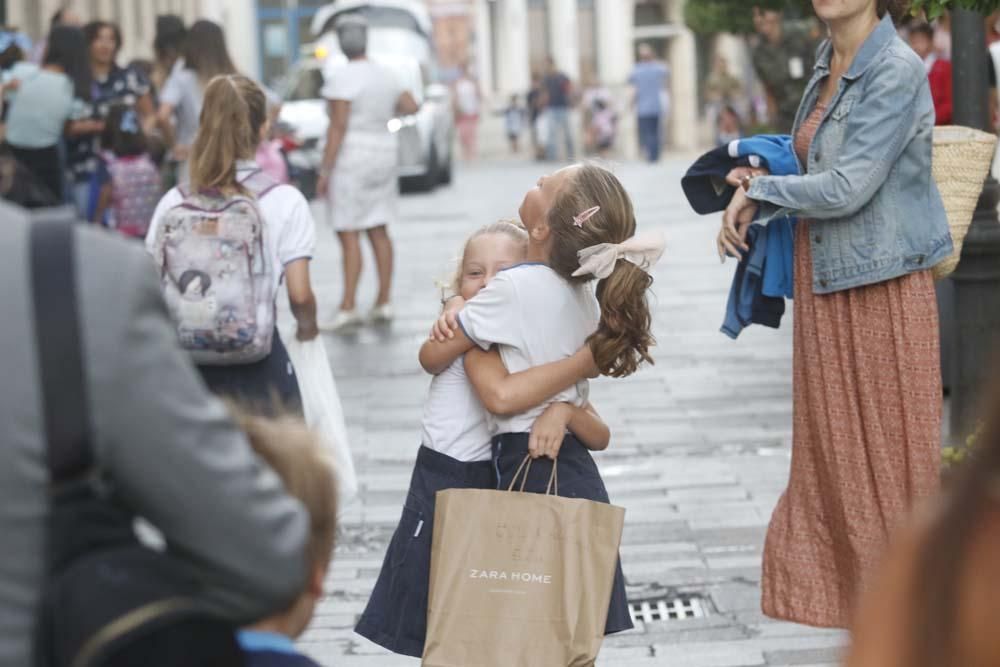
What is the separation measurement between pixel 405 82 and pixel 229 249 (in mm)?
18254

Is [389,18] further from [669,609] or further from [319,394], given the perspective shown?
[669,609]

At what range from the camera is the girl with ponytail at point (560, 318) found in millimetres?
3605

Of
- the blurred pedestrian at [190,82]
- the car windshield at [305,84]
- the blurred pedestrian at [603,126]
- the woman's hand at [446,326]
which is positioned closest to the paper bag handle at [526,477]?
the woman's hand at [446,326]

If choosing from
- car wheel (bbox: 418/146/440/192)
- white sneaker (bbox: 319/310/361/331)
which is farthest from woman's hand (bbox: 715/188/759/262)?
car wheel (bbox: 418/146/440/192)

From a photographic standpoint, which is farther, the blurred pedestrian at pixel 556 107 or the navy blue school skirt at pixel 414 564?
the blurred pedestrian at pixel 556 107

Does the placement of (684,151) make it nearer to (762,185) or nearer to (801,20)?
(801,20)

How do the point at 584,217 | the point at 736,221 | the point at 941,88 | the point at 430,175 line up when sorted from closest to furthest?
the point at 584,217, the point at 736,221, the point at 941,88, the point at 430,175

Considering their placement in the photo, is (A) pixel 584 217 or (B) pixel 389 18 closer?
(A) pixel 584 217

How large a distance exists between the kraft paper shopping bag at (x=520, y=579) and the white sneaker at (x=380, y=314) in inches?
305

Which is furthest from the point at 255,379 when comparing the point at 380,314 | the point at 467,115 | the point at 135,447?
the point at 467,115

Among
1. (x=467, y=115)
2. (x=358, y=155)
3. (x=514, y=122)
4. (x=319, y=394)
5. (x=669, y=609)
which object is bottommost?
(x=514, y=122)

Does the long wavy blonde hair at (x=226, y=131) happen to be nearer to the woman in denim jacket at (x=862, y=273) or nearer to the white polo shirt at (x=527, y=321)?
the woman in denim jacket at (x=862, y=273)

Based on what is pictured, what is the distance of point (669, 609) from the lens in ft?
17.5

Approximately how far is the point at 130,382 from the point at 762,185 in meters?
2.79
